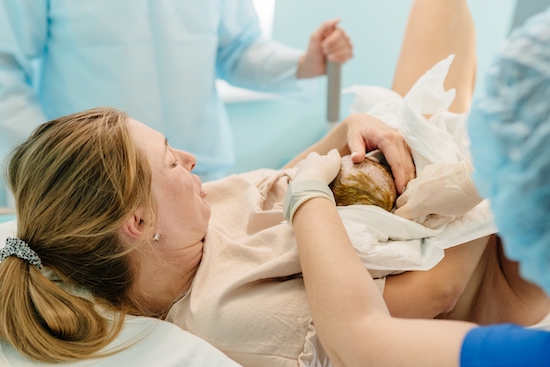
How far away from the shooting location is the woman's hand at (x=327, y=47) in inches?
60.6

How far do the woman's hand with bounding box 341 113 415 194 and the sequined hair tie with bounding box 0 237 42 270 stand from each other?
23.3 inches

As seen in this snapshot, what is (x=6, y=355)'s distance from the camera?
833mm

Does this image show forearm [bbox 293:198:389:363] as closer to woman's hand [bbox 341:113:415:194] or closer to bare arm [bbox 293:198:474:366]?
bare arm [bbox 293:198:474:366]

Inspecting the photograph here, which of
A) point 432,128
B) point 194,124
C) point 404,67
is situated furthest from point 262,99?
point 432,128

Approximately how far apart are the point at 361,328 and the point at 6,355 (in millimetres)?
579

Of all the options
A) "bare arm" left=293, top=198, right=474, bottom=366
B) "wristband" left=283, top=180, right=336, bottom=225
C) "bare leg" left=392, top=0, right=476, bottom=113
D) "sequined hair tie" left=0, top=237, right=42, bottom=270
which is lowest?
"sequined hair tie" left=0, top=237, right=42, bottom=270

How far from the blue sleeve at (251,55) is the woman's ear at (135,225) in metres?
0.98

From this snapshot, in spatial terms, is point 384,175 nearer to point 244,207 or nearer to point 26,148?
point 244,207

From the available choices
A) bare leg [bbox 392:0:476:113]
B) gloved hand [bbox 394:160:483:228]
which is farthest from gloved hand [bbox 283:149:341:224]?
bare leg [bbox 392:0:476:113]

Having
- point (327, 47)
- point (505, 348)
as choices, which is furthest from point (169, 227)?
point (327, 47)

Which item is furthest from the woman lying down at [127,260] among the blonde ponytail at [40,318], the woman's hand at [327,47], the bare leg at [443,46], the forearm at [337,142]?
the woman's hand at [327,47]

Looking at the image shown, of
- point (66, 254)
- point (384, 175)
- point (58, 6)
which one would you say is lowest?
point (66, 254)

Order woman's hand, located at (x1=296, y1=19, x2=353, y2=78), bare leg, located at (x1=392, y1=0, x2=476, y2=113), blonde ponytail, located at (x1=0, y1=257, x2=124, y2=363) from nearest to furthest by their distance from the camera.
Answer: blonde ponytail, located at (x1=0, y1=257, x2=124, y2=363) < bare leg, located at (x1=392, y1=0, x2=476, y2=113) < woman's hand, located at (x1=296, y1=19, x2=353, y2=78)

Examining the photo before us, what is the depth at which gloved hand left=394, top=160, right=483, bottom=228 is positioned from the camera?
0.83 meters
